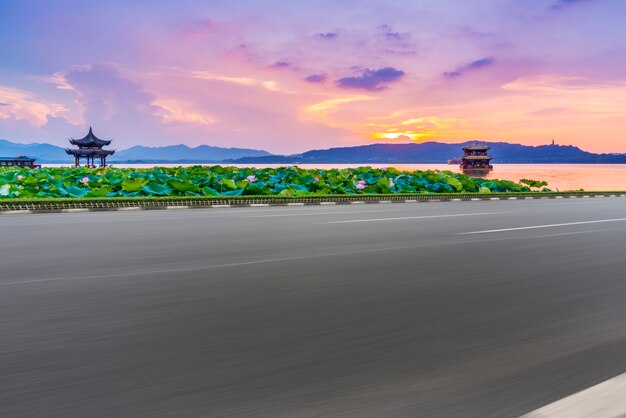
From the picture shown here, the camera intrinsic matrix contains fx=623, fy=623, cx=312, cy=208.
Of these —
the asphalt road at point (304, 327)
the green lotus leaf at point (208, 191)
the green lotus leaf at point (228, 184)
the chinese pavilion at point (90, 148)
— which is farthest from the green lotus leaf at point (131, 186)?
the chinese pavilion at point (90, 148)

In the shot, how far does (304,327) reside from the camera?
409cm

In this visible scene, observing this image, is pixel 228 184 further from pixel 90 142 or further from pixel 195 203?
pixel 90 142

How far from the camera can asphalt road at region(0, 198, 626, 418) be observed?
2857 millimetres

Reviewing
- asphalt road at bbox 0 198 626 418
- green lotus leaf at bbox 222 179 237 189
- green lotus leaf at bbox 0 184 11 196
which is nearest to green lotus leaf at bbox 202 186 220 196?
green lotus leaf at bbox 222 179 237 189

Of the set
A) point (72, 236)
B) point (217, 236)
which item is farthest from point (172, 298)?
point (72, 236)

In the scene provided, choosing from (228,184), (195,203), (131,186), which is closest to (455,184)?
(228,184)

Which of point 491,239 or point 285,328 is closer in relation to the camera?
point 285,328

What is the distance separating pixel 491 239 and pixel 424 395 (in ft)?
22.2

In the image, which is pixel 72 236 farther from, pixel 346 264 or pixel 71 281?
pixel 346 264

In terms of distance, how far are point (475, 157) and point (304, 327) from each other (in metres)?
115

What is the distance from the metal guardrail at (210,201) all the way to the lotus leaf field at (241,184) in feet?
5.54

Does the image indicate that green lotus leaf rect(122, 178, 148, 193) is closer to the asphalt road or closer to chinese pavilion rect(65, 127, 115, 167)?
the asphalt road

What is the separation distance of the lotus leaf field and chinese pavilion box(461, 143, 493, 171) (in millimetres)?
90057

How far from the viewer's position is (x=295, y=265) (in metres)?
6.74
